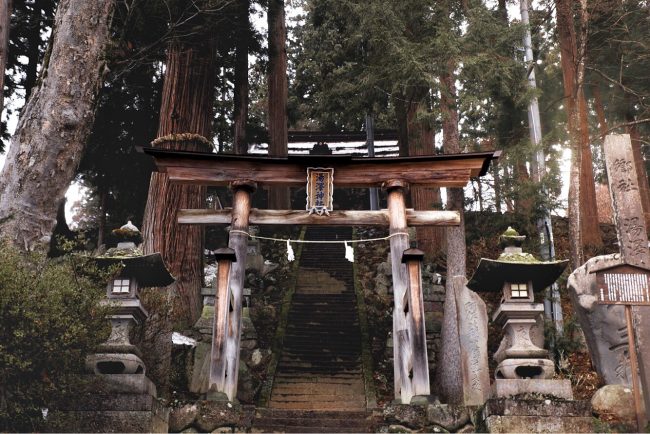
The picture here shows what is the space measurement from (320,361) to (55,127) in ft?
22.5

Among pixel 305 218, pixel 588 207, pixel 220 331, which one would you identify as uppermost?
pixel 588 207

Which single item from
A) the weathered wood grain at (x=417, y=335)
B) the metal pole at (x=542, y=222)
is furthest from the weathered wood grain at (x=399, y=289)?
the metal pole at (x=542, y=222)

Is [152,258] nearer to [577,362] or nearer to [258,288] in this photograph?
[258,288]

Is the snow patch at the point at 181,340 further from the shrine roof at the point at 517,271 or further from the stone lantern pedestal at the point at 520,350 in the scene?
the stone lantern pedestal at the point at 520,350

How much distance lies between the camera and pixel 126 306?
902 centimetres

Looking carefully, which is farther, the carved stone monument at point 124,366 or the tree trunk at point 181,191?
the tree trunk at point 181,191

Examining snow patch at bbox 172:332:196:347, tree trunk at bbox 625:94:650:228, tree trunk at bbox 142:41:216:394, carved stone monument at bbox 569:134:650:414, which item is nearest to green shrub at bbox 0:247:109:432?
snow patch at bbox 172:332:196:347

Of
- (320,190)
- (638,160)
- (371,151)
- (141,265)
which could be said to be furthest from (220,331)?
(638,160)

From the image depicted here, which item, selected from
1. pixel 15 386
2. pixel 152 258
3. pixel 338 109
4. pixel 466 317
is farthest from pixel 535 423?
pixel 338 109

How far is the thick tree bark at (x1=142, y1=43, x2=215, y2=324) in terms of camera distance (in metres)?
13.5

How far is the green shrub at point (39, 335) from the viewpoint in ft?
24.1

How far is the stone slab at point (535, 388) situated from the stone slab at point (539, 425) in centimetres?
35

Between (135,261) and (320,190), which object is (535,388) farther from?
(135,261)

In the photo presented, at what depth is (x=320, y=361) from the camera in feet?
44.2
